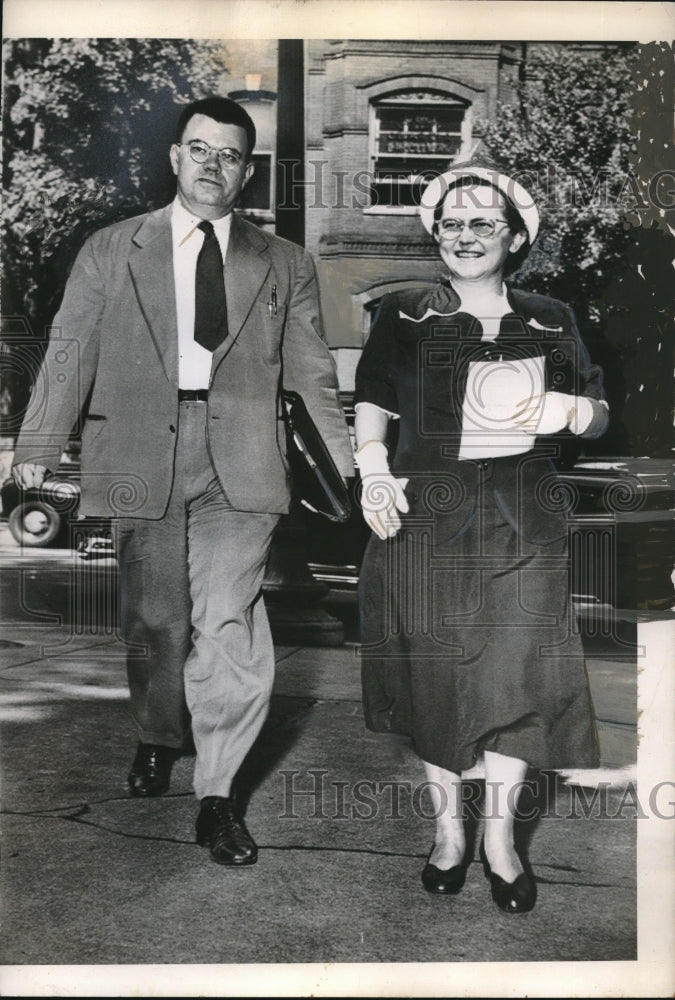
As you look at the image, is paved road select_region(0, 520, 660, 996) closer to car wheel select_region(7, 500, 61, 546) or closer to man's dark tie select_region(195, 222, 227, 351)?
car wheel select_region(7, 500, 61, 546)

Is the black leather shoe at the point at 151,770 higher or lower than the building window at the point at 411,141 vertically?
lower

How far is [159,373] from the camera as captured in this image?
3.43 m

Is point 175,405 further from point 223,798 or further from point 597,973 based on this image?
point 597,973

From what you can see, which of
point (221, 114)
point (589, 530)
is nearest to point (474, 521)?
point (589, 530)

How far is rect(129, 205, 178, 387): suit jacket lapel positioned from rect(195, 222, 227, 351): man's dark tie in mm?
87

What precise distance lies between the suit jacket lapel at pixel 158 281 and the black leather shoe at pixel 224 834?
1.44m

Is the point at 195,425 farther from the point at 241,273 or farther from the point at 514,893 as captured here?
the point at 514,893

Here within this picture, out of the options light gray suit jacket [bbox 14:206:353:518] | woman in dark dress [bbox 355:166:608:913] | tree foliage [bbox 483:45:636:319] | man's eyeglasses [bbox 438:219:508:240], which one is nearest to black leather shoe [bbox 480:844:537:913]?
woman in dark dress [bbox 355:166:608:913]

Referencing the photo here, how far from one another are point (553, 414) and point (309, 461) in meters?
0.86

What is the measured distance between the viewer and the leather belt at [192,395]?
343 centimetres

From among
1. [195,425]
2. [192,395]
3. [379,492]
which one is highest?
[192,395]

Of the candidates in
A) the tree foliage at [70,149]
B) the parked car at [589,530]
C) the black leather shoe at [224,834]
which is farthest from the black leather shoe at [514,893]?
the tree foliage at [70,149]

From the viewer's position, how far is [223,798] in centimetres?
344

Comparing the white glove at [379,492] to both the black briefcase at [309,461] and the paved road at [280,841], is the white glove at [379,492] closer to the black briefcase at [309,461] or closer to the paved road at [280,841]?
the black briefcase at [309,461]
